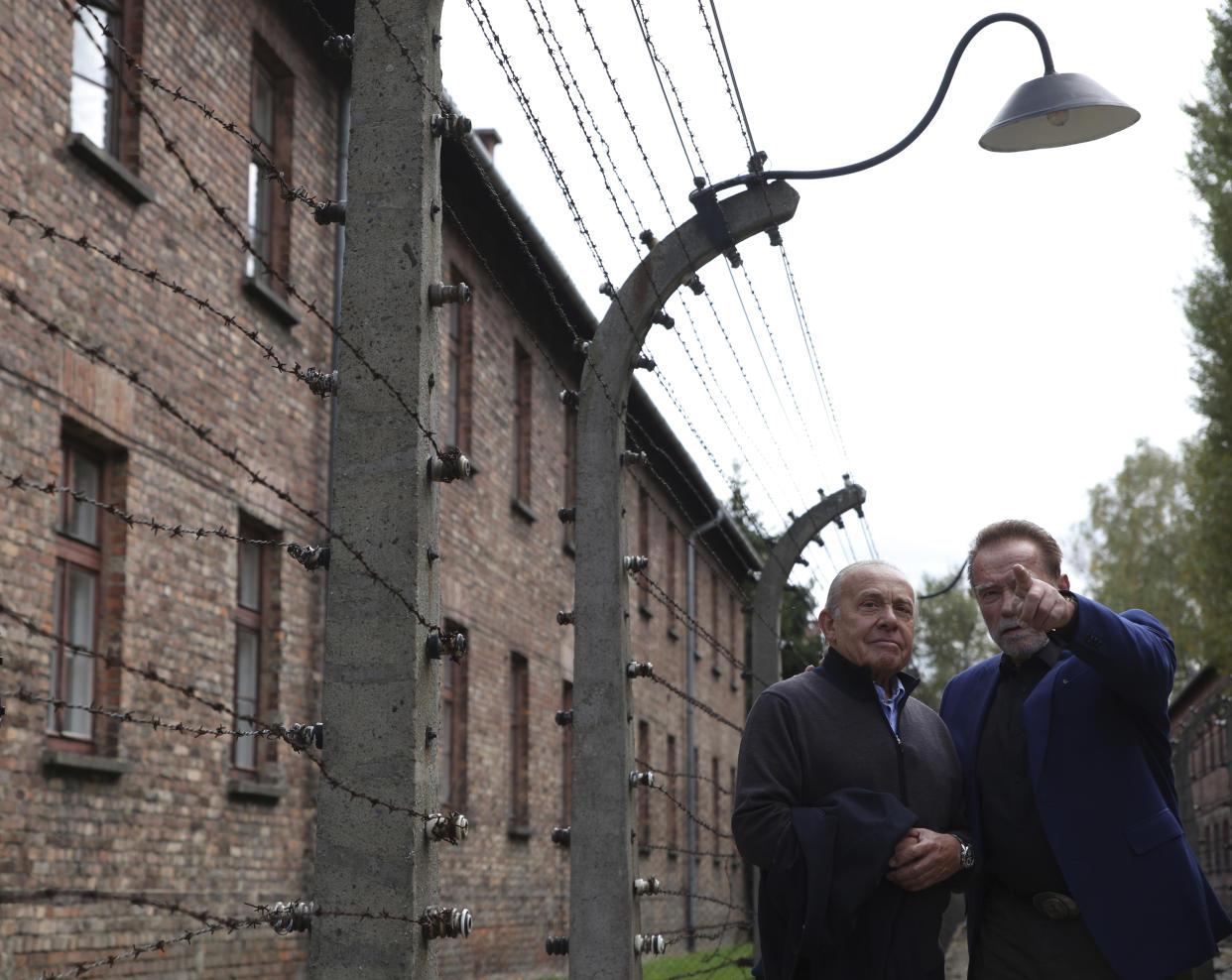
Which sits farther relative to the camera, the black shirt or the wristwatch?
the black shirt

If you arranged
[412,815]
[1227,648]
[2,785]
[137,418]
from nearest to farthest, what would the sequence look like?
[412,815]
[2,785]
[137,418]
[1227,648]

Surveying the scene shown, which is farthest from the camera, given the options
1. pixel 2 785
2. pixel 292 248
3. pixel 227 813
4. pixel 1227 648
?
pixel 1227 648

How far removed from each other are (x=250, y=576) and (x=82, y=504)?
7.76 ft

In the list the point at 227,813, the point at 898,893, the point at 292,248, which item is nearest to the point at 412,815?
the point at 898,893

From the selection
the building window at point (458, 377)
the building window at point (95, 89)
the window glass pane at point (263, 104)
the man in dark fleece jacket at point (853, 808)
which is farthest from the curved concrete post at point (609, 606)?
the building window at point (458, 377)

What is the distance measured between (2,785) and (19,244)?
9.34 feet

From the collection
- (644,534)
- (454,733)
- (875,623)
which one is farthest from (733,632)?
(875,623)

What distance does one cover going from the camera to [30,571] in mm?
9047

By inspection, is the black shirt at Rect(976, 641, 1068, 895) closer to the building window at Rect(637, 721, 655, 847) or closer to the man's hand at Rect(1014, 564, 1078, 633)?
the man's hand at Rect(1014, 564, 1078, 633)

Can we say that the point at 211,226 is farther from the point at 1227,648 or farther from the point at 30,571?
the point at 1227,648

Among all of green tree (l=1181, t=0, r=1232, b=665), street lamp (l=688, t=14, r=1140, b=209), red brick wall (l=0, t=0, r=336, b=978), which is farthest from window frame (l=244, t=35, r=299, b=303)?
green tree (l=1181, t=0, r=1232, b=665)

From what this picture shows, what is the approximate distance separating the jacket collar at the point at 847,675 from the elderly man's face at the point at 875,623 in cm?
2

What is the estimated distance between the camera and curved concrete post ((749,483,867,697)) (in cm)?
1018

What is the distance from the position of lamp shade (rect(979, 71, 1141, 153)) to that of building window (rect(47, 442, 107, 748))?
552cm
